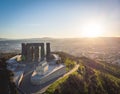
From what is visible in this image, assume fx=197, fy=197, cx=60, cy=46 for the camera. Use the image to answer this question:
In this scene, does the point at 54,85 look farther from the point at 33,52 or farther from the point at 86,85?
the point at 33,52

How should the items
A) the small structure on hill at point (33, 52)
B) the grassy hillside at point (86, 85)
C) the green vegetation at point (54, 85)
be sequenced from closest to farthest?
1. the green vegetation at point (54, 85)
2. the grassy hillside at point (86, 85)
3. the small structure on hill at point (33, 52)

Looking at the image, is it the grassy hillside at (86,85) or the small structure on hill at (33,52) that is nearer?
the grassy hillside at (86,85)

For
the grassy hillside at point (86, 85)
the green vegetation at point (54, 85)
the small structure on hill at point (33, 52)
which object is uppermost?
the small structure on hill at point (33, 52)

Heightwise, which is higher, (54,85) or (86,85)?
(54,85)

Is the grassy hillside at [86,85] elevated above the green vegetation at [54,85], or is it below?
below

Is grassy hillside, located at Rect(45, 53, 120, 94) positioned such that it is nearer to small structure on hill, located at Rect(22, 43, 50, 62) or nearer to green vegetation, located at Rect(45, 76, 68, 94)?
green vegetation, located at Rect(45, 76, 68, 94)

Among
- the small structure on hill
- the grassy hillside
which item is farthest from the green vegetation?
the small structure on hill

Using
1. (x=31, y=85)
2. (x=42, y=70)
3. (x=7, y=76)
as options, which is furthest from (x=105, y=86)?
(x=7, y=76)

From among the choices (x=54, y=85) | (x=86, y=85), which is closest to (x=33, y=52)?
(x=86, y=85)

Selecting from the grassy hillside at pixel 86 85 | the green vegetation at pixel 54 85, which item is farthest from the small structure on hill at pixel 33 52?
the green vegetation at pixel 54 85

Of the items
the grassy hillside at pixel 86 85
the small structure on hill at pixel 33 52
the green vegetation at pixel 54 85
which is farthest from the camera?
the small structure on hill at pixel 33 52

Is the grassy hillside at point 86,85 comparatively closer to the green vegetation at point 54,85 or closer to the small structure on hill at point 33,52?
the green vegetation at point 54,85

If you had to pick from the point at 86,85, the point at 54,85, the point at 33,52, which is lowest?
the point at 86,85
